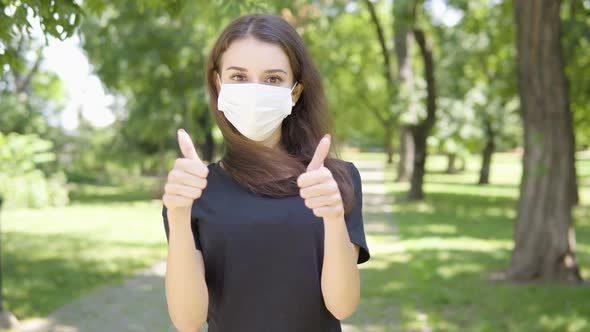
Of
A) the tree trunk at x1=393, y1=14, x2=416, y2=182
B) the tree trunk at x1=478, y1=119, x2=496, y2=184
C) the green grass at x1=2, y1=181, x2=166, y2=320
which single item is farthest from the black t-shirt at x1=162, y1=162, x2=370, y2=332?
the tree trunk at x1=478, y1=119, x2=496, y2=184

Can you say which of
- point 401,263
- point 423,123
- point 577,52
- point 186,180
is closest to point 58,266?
point 401,263

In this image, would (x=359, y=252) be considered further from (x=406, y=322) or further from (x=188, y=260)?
(x=406, y=322)

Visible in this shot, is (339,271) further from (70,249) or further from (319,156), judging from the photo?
(70,249)

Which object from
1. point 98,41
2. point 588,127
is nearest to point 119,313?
point 98,41

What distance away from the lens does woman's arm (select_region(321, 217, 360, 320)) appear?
2021 mm

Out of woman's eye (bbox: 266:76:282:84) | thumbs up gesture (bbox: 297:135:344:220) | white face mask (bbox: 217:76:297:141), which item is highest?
woman's eye (bbox: 266:76:282:84)

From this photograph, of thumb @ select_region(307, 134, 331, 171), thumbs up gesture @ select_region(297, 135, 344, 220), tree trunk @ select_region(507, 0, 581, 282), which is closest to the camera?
thumbs up gesture @ select_region(297, 135, 344, 220)

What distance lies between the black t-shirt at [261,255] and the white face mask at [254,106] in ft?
0.70

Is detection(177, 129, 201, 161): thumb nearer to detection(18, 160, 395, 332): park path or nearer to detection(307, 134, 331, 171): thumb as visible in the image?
detection(307, 134, 331, 171): thumb

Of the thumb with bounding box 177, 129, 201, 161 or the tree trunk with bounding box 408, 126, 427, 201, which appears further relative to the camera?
the tree trunk with bounding box 408, 126, 427, 201

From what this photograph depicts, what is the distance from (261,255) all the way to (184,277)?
285mm

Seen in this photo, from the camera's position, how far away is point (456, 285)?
793 cm

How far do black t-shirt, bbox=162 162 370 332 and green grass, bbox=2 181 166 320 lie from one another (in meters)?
5.17

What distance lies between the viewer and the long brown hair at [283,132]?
2.29 meters
